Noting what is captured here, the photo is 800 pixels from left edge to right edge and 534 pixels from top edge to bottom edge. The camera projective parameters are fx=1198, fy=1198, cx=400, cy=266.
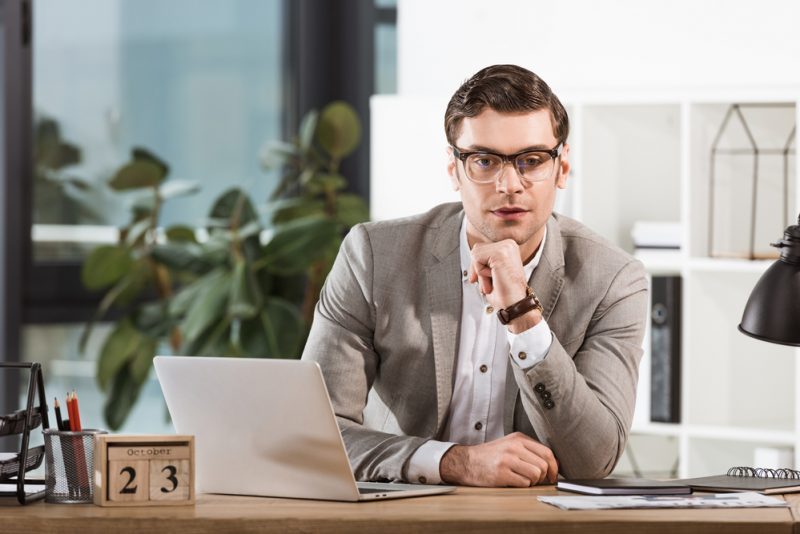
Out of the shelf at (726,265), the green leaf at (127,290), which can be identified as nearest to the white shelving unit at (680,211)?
the shelf at (726,265)

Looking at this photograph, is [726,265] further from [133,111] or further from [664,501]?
[133,111]

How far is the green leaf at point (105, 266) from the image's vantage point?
3.79 m

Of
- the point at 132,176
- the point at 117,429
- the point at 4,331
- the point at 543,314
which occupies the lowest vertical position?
the point at 117,429

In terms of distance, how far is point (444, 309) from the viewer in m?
2.33

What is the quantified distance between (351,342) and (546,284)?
0.39m

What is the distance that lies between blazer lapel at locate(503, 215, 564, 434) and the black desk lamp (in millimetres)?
468

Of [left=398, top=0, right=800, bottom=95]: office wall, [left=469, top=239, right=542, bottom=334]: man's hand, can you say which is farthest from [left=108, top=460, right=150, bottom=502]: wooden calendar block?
[left=398, top=0, right=800, bottom=95]: office wall

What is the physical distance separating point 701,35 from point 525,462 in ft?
6.54

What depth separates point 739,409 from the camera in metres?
3.38

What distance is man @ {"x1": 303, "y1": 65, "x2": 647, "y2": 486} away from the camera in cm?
204

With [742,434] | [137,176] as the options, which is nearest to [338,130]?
[137,176]

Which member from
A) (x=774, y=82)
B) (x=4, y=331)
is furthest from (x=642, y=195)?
(x=4, y=331)

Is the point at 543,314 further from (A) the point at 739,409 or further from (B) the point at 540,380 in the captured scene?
(A) the point at 739,409

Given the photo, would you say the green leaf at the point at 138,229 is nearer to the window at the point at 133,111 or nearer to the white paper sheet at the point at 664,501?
the window at the point at 133,111
